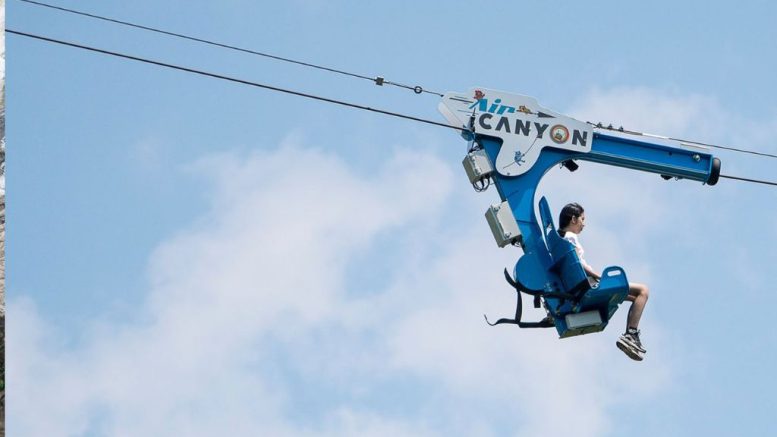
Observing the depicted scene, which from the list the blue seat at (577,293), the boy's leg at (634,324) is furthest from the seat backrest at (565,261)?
the boy's leg at (634,324)

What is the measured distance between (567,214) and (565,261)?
56 centimetres

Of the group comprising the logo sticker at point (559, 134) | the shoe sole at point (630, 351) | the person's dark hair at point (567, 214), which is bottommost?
the shoe sole at point (630, 351)

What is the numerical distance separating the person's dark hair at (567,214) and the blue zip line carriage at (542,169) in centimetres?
17

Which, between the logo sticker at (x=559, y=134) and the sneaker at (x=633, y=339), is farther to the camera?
the logo sticker at (x=559, y=134)

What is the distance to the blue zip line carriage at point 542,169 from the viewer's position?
10.2 metres

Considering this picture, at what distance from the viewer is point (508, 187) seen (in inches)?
423

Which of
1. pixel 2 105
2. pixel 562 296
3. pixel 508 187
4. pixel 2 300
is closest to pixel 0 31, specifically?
pixel 2 105

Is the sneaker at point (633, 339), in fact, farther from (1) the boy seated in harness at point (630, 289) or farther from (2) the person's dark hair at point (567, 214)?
(2) the person's dark hair at point (567, 214)

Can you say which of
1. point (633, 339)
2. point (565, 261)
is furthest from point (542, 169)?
point (633, 339)

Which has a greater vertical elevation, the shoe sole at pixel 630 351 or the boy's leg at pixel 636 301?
the boy's leg at pixel 636 301

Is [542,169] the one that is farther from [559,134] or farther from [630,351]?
[630,351]

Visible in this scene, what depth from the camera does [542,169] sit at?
35.9 feet

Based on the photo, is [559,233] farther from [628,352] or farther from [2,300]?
[2,300]

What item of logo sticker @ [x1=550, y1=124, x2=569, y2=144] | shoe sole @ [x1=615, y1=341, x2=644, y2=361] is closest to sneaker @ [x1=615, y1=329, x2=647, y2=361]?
shoe sole @ [x1=615, y1=341, x2=644, y2=361]
